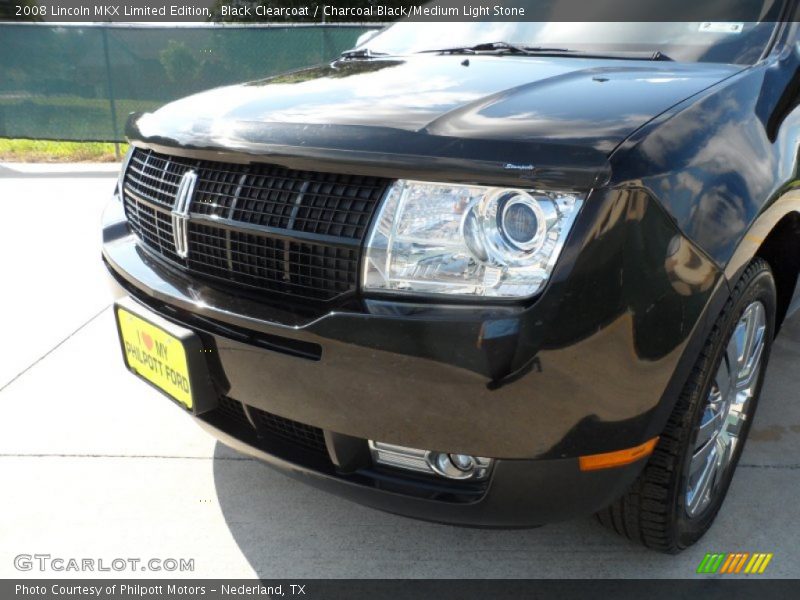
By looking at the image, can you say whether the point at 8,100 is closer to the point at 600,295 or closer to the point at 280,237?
the point at 280,237

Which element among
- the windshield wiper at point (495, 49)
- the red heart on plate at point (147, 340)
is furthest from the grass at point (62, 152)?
the red heart on plate at point (147, 340)

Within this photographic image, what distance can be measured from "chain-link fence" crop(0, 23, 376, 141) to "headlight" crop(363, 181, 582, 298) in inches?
292

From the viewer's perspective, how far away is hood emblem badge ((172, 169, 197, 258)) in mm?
1703

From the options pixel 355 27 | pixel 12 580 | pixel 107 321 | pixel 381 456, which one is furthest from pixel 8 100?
pixel 381 456

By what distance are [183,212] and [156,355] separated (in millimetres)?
371

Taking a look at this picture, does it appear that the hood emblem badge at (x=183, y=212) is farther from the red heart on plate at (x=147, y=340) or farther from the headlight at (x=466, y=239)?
the headlight at (x=466, y=239)

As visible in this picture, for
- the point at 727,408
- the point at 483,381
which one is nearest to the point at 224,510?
the point at 483,381

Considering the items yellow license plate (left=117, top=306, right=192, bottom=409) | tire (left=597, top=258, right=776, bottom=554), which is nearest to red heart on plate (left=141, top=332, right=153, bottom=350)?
yellow license plate (left=117, top=306, right=192, bottom=409)

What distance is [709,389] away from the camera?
1579mm

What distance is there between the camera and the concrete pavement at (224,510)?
1.87 metres

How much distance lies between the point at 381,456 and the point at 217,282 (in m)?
0.57

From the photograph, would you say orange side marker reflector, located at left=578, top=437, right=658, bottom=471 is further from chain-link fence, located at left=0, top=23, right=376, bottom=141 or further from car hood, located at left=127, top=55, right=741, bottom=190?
chain-link fence, located at left=0, top=23, right=376, bottom=141

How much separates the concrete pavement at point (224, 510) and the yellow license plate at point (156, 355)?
0.47 meters

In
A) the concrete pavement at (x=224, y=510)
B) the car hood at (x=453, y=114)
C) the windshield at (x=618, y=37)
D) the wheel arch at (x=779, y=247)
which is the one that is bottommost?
the concrete pavement at (x=224, y=510)
